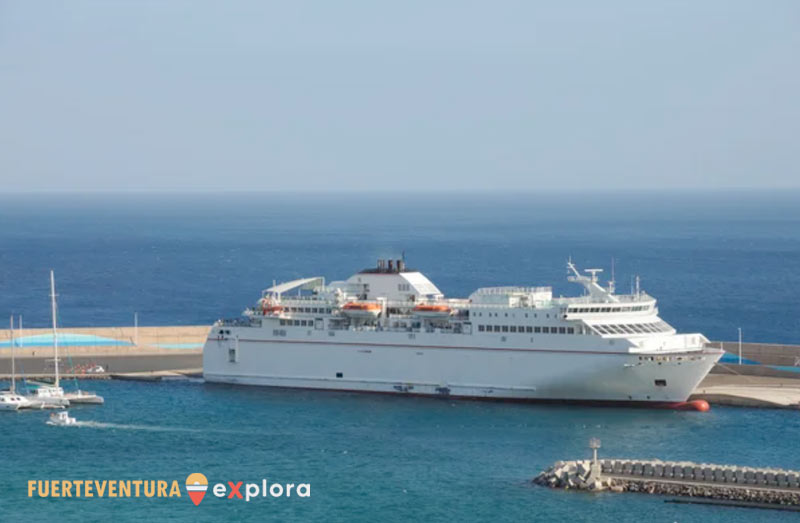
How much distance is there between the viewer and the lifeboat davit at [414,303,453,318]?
49.6 m

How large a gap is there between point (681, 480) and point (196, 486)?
12.5m

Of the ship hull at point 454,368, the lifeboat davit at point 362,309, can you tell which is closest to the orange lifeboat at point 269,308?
the ship hull at point 454,368

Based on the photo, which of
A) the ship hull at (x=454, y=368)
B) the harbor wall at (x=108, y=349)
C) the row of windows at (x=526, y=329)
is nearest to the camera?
the ship hull at (x=454, y=368)

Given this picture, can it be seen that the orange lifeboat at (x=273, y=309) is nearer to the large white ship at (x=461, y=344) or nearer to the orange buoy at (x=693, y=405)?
the large white ship at (x=461, y=344)

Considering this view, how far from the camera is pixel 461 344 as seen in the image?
49.0 m

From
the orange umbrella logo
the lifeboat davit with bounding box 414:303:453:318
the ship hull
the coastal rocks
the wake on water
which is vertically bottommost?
the orange umbrella logo

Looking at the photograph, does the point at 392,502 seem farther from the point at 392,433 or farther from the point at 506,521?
the point at 392,433

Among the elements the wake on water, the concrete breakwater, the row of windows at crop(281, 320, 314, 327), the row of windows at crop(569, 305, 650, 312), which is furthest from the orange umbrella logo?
the row of windows at crop(569, 305, 650, 312)

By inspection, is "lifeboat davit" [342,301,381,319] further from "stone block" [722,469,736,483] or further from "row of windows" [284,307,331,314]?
"stone block" [722,469,736,483]

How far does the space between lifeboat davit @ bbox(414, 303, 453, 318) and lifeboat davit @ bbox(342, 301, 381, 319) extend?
1.64 meters

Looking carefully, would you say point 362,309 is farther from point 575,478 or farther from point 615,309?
point 575,478

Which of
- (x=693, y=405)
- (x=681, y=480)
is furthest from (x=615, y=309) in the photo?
(x=681, y=480)

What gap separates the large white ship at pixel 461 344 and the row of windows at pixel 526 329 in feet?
0.12

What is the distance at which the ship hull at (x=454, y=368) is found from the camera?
4622cm
